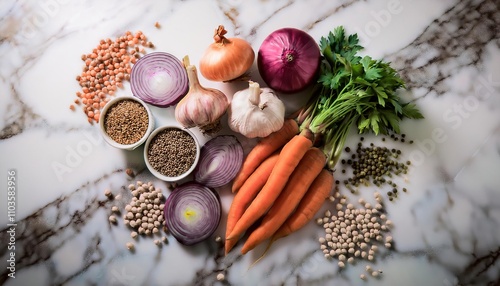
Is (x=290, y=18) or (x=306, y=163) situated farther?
(x=290, y=18)

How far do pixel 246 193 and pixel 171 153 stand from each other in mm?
344

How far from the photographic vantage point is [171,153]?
182 cm

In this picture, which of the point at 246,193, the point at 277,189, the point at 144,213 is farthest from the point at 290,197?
the point at 144,213

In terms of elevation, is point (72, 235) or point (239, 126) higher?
point (239, 126)

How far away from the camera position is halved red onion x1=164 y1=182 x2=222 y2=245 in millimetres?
1819

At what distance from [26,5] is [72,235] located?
1.04 metres

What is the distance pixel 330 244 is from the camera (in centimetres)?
185

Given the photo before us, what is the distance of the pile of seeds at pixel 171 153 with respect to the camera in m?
1.82

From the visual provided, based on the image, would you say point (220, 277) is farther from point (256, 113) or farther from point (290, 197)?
point (256, 113)

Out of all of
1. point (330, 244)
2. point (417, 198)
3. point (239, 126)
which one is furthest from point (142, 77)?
point (417, 198)

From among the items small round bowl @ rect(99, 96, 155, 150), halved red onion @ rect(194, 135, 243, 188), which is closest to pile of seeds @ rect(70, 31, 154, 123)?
small round bowl @ rect(99, 96, 155, 150)

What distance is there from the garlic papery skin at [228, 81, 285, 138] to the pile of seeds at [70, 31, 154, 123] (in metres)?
0.52

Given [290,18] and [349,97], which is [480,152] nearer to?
[349,97]

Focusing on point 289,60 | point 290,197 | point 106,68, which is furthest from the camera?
point 106,68
